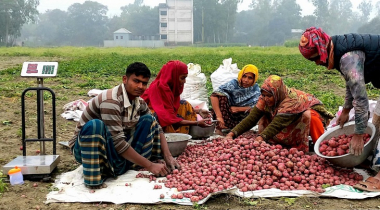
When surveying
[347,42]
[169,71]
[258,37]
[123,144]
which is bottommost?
[123,144]

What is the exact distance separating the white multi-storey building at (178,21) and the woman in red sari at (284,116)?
5579 cm

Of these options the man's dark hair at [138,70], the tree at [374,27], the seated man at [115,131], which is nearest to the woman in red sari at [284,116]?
the seated man at [115,131]

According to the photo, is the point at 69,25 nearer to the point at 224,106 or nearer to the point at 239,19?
the point at 239,19

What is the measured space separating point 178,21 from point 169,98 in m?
57.1

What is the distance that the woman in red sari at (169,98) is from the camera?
4293 mm

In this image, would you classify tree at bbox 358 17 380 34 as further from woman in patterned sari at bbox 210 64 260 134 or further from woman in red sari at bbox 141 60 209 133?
woman in red sari at bbox 141 60 209 133

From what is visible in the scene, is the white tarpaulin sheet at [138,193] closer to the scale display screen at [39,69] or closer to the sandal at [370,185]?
the sandal at [370,185]

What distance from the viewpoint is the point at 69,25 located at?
71.6m

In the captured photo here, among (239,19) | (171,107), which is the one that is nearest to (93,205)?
(171,107)

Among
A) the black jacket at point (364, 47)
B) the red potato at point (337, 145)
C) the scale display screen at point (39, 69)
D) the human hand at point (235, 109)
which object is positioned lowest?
the red potato at point (337, 145)

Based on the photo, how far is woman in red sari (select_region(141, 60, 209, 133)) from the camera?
4.29m

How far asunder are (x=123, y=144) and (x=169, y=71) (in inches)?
63.3

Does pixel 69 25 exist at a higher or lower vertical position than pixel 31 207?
higher

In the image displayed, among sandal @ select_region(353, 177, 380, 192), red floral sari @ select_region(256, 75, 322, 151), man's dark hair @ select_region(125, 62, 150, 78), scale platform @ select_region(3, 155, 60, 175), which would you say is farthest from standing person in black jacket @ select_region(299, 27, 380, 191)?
scale platform @ select_region(3, 155, 60, 175)
